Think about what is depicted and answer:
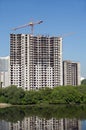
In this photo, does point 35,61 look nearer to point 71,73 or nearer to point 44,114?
point 71,73

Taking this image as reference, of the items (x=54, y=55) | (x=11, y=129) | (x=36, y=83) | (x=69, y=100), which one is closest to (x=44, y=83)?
(x=36, y=83)

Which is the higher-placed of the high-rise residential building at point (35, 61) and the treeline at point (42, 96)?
the high-rise residential building at point (35, 61)

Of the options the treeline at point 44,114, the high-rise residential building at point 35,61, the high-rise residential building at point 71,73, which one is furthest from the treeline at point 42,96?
the high-rise residential building at point 71,73

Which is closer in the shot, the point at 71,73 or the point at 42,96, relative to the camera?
the point at 42,96

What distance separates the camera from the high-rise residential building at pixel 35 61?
4591cm

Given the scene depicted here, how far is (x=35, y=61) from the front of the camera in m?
47.0

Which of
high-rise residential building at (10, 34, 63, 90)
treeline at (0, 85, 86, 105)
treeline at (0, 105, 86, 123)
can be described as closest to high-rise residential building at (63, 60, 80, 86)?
high-rise residential building at (10, 34, 63, 90)

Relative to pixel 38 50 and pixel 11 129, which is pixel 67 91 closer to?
pixel 38 50

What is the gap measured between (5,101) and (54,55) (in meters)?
11.5

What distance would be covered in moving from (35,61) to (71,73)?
9.96 m

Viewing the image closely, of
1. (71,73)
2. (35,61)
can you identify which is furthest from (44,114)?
(71,73)

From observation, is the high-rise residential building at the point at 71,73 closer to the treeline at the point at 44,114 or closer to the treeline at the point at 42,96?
the treeline at the point at 42,96

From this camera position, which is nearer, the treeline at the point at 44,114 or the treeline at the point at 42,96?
the treeline at the point at 44,114

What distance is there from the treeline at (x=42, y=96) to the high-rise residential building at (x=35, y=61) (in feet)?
18.3
